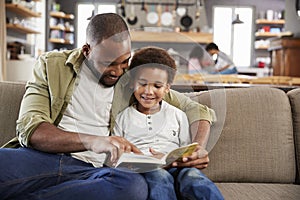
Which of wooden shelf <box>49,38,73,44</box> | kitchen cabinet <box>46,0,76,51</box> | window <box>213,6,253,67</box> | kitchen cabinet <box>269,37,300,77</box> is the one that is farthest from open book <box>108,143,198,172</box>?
window <box>213,6,253,67</box>

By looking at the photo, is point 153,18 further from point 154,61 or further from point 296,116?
point 296,116

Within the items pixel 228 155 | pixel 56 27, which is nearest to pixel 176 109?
pixel 228 155

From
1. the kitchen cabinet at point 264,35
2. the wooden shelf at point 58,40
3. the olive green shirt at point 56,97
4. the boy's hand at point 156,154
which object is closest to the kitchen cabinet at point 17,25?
the wooden shelf at point 58,40

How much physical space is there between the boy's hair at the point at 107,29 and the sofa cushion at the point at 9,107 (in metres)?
0.48

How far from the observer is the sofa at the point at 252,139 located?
1.84 meters

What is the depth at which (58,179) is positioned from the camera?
1494 millimetres

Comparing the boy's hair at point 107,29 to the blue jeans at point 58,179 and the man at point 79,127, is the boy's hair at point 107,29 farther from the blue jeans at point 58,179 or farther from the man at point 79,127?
the blue jeans at point 58,179

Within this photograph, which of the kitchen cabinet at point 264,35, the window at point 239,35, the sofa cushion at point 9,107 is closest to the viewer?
the sofa cushion at point 9,107

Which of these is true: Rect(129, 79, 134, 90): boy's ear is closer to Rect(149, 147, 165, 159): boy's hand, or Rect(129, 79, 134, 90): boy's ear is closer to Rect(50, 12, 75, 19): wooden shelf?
Rect(149, 147, 165, 159): boy's hand

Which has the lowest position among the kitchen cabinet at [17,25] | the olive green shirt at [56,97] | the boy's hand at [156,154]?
the boy's hand at [156,154]

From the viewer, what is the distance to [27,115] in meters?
1.55

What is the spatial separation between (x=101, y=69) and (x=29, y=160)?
373 millimetres

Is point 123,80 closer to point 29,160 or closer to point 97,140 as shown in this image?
point 97,140

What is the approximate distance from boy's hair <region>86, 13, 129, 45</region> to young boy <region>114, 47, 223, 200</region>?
86 mm
